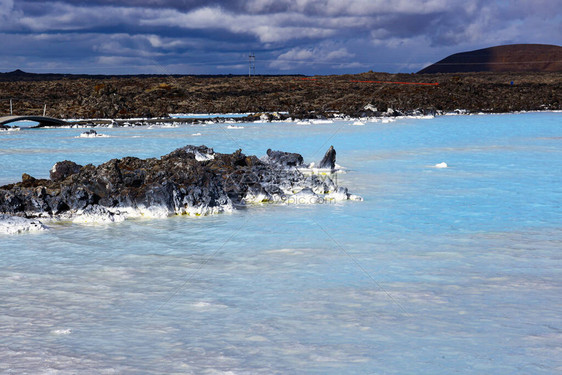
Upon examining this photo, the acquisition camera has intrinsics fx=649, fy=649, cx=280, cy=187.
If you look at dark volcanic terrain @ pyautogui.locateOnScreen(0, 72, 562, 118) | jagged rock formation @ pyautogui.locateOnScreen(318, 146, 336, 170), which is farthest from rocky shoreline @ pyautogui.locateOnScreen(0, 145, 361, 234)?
dark volcanic terrain @ pyautogui.locateOnScreen(0, 72, 562, 118)

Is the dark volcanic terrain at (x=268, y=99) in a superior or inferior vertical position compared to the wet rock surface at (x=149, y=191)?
superior

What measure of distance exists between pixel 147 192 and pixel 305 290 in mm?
4928

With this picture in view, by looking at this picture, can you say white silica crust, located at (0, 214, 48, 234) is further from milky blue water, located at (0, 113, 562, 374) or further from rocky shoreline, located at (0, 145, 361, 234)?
milky blue water, located at (0, 113, 562, 374)

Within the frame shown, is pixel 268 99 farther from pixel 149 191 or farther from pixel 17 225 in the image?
pixel 17 225

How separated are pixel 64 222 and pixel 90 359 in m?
5.88

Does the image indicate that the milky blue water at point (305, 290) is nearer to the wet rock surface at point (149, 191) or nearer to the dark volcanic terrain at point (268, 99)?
the wet rock surface at point (149, 191)

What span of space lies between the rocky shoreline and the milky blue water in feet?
1.48

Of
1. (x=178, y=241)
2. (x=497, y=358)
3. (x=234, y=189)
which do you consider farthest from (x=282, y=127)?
(x=497, y=358)

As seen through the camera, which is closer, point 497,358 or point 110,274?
point 497,358

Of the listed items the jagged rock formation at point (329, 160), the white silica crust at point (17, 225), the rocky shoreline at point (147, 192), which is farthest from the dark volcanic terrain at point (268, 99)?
the white silica crust at point (17, 225)

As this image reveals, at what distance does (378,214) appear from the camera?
10.1 m

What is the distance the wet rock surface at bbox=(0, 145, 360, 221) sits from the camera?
10102mm

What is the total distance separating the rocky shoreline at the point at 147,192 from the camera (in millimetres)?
10062

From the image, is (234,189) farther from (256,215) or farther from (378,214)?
(378,214)
